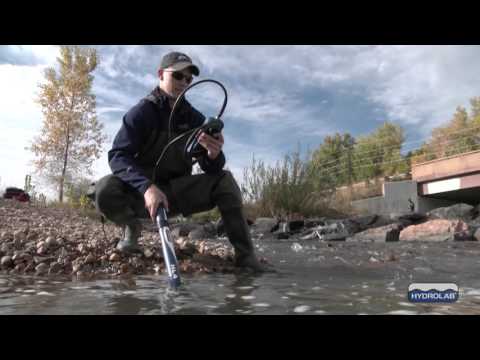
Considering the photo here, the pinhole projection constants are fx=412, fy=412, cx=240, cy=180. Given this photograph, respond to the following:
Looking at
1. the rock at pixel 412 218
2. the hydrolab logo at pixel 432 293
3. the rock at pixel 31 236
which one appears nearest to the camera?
the hydrolab logo at pixel 432 293

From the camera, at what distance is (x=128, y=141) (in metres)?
2.76

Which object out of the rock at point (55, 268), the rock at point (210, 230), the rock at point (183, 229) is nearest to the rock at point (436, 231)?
the rock at point (210, 230)

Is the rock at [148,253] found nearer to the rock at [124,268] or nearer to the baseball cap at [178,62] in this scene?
the rock at [124,268]

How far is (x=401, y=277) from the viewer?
2.64 meters

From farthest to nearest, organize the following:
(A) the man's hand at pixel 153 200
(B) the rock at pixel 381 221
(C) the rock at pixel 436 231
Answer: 1. (B) the rock at pixel 381 221
2. (C) the rock at pixel 436 231
3. (A) the man's hand at pixel 153 200

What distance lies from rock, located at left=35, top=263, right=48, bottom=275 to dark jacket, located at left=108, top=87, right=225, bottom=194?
2.61 feet

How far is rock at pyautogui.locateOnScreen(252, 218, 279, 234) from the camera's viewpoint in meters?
8.52

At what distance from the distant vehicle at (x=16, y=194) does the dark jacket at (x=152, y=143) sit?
12634 mm

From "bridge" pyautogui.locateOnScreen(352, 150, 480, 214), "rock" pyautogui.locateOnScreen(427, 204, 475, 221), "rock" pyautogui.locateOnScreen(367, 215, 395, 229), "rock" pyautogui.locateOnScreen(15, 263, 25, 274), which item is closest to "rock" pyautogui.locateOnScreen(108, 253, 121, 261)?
"rock" pyautogui.locateOnScreen(15, 263, 25, 274)

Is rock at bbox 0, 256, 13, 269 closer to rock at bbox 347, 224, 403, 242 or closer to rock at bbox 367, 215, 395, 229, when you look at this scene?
rock at bbox 347, 224, 403, 242

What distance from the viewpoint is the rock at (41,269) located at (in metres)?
2.74

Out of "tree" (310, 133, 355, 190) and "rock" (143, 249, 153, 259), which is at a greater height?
"tree" (310, 133, 355, 190)

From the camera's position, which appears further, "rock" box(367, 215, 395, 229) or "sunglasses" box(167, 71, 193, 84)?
"rock" box(367, 215, 395, 229)
